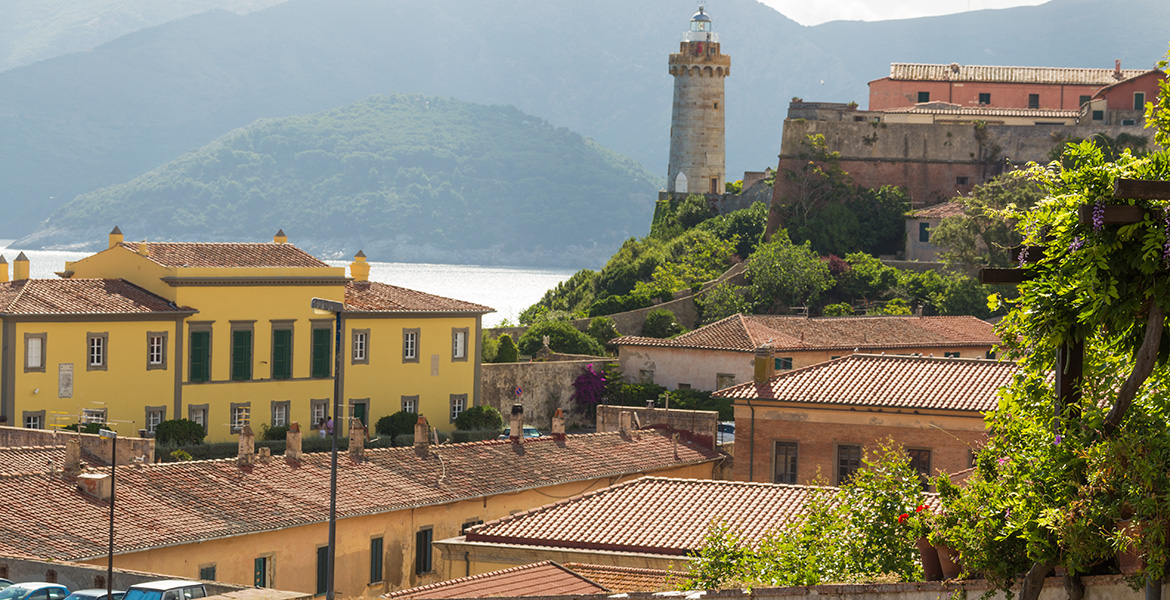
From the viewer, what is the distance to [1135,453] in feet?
25.3

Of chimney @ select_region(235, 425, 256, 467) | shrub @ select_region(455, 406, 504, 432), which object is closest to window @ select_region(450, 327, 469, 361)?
shrub @ select_region(455, 406, 504, 432)

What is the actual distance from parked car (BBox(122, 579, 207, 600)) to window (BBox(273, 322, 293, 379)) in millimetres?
31841

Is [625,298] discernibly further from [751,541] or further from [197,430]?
[751,541]

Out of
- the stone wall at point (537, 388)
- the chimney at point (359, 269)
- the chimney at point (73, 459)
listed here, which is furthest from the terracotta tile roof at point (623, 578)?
the chimney at point (359, 269)

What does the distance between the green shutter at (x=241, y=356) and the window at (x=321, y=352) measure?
89.8 inches

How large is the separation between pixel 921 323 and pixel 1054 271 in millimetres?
51432

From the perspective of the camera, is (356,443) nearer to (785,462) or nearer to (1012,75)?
(785,462)

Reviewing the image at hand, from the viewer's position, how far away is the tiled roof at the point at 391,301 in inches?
2072

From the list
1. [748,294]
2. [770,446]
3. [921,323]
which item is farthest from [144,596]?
[748,294]

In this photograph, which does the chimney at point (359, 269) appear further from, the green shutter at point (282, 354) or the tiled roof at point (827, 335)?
the tiled roof at point (827, 335)

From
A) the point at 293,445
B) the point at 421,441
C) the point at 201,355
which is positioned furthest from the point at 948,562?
the point at 201,355

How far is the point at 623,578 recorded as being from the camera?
18750 mm

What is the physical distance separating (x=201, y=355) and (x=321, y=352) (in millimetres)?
4318

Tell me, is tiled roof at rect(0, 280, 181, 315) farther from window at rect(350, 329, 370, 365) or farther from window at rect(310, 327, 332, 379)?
window at rect(350, 329, 370, 365)
